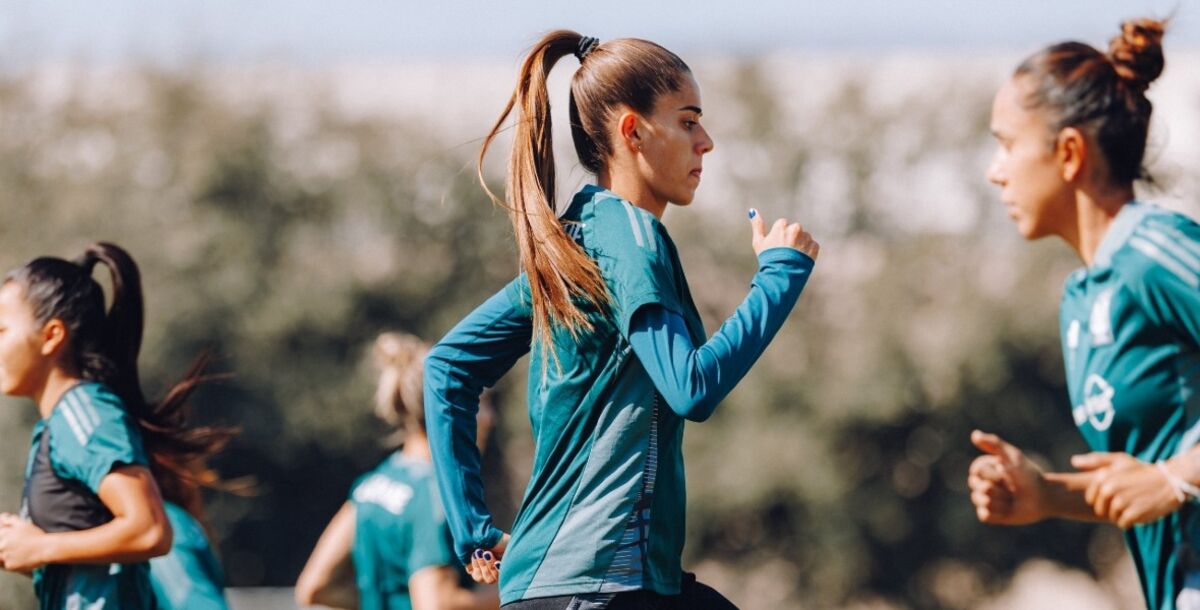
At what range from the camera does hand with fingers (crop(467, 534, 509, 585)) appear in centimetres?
361

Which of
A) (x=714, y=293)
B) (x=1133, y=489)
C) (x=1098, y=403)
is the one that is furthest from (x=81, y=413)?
(x=714, y=293)

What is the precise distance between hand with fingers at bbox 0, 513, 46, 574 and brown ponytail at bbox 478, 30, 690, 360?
6.06 feet

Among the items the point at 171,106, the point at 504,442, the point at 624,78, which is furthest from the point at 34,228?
the point at 624,78

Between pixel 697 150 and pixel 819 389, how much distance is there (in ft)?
60.4

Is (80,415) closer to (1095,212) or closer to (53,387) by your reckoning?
(53,387)

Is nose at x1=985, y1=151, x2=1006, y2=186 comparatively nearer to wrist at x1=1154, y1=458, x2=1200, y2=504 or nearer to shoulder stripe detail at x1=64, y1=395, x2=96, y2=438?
wrist at x1=1154, y1=458, x2=1200, y2=504

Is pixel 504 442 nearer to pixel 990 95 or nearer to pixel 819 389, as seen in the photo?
pixel 819 389

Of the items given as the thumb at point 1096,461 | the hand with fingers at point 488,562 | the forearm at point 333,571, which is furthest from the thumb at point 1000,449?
the forearm at point 333,571

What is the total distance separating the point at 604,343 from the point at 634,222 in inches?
10.1

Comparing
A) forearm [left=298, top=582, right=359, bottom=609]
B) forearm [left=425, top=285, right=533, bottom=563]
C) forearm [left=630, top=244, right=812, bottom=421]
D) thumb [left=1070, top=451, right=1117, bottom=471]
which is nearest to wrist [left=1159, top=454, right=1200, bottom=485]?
thumb [left=1070, top=451, right=1117, bottom=471]

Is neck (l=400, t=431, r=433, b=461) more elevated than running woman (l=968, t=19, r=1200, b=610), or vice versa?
running woman (l=968, t=19, r=1200, b=610)

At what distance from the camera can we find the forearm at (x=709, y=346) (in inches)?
125

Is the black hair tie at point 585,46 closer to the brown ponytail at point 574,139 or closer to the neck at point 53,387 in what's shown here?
the brown ponytail at point 574,139

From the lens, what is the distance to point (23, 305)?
4.78 meters
